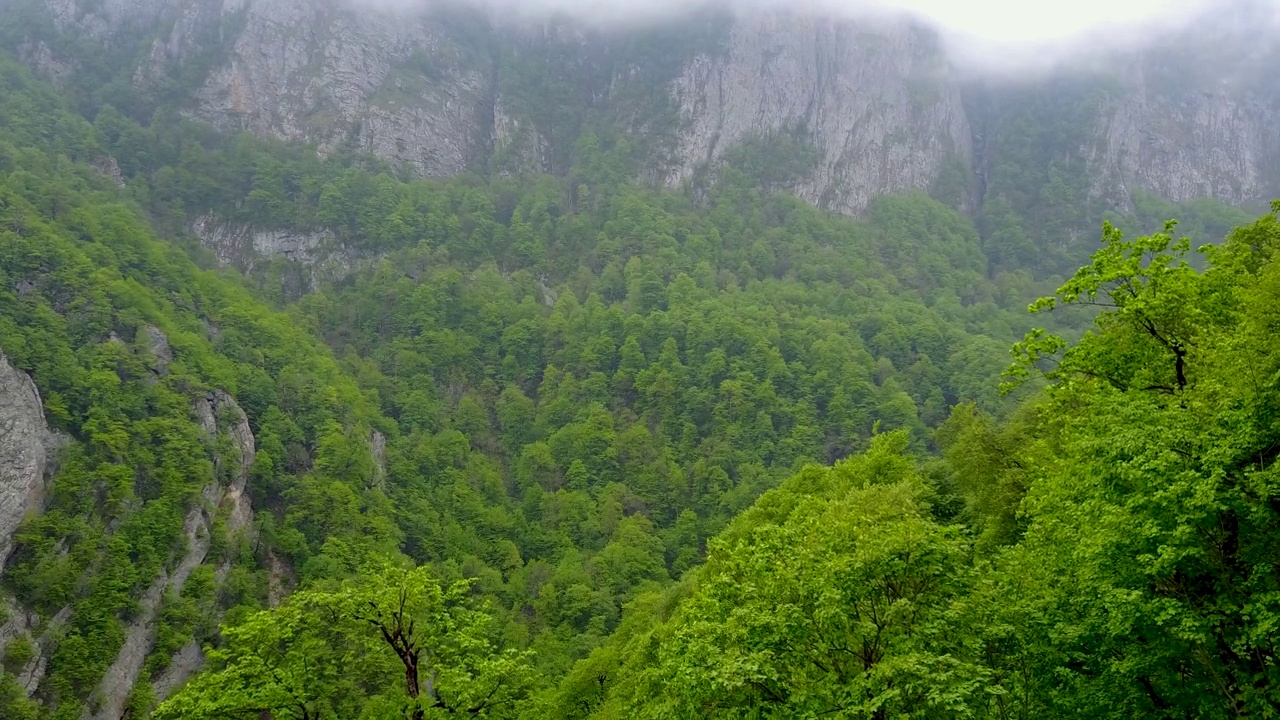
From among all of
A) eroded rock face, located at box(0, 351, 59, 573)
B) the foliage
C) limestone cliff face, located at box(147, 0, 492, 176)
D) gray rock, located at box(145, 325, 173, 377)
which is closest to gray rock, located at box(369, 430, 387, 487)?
gray rock, located at box(145, 325, 173, 377)

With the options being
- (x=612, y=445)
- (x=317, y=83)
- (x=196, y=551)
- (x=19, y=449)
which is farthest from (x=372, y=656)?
(x=317, y=83)

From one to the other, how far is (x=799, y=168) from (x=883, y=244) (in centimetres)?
3031

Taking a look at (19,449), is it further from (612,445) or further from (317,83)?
(317,83)

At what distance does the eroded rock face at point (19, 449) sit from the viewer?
216 feet

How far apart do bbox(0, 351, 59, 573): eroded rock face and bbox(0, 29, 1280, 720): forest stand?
4.76 ft

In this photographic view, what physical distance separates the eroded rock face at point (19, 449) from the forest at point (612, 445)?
1451mm

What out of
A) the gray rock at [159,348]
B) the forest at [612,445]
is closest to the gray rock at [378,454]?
the forest at [612,445]

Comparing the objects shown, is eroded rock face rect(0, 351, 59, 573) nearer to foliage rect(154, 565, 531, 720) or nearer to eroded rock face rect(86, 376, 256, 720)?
eroded rock face rect(86, 376, 256, 720)

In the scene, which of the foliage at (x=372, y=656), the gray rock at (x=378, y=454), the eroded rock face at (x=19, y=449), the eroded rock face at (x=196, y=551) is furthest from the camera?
the gray rock at (x=378, y=454)

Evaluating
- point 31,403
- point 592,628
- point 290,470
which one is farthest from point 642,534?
point 31,403

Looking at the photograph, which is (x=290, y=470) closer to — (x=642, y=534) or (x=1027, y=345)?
(x=642, y=534)

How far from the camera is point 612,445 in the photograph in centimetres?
11425

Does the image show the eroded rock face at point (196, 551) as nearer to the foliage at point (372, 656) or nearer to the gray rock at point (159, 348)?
the gray rock at point (159, 348)

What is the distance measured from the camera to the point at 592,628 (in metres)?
76.6
